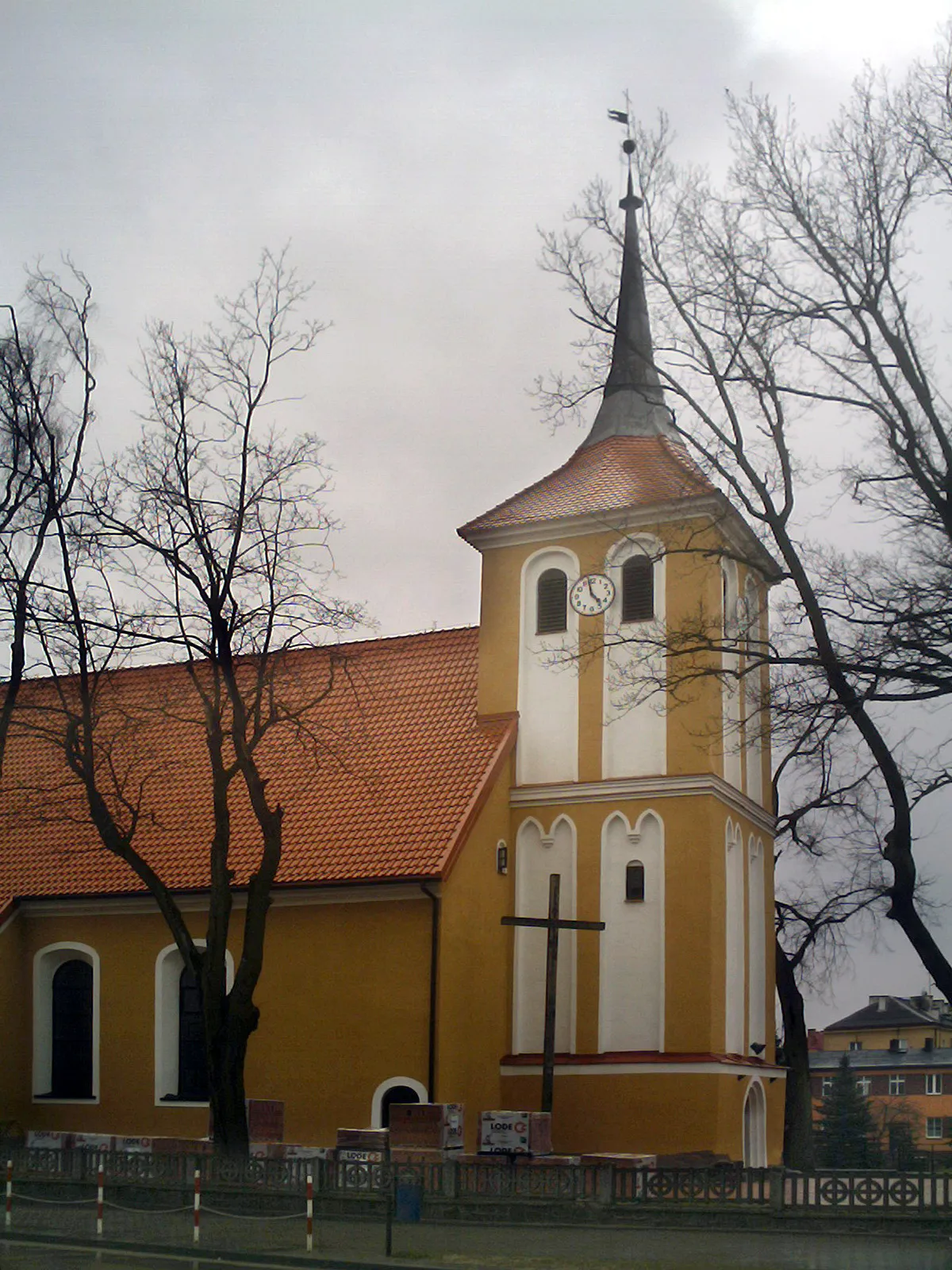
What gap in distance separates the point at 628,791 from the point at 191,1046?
9060mm

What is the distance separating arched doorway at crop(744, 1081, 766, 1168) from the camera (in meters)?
27.4

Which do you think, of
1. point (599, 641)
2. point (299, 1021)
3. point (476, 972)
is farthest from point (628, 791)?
point (299, 1021)

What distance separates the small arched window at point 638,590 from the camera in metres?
28.8

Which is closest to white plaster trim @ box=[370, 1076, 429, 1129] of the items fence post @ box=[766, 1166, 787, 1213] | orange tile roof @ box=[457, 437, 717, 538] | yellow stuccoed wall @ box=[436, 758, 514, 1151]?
yellow stuccoed wall @ box=[436, 758, 514, 1151]

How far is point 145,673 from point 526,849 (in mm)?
11631

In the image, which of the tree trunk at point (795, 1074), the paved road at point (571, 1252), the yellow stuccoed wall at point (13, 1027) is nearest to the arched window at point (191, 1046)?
the yellow stuccoed wall at point (13, 1027)

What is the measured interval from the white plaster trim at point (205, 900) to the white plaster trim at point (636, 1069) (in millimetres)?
3674

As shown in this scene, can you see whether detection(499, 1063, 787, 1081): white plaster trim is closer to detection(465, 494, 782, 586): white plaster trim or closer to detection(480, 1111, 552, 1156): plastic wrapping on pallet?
detection(480, 1111, 552, 1156): plastic wrapping on pallet

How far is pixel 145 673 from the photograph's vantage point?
118 ft

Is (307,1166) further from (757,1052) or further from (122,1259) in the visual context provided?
(757,1052)

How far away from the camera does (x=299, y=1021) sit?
88.2ft

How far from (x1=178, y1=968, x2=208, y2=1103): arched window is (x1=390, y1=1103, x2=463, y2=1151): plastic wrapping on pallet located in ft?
17.1

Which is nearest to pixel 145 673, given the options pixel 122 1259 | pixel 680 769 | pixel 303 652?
pixel 303 652

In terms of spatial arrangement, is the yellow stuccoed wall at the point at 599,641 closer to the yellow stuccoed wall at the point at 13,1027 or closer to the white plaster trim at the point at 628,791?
the white plaster trim at the point at 628,791
